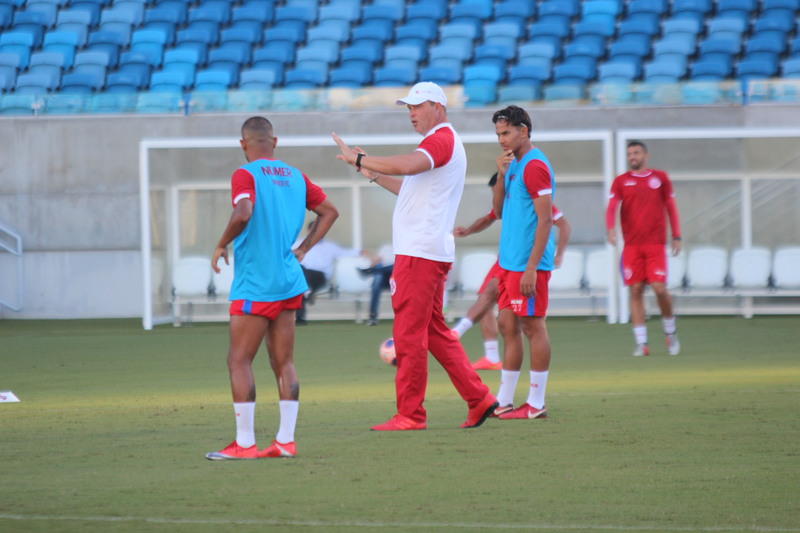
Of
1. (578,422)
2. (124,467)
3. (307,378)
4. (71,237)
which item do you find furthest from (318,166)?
(124,467)

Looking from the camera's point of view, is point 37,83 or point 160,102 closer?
point 160,102

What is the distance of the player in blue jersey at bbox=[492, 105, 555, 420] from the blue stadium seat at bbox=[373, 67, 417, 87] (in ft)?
48.2

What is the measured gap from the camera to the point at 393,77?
22656 millimetres

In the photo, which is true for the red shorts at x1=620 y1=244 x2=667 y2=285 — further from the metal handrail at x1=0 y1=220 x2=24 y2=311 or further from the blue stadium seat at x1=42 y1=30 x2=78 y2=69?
the blue stadium seat at x1=42 y1=30 x2=78 y2=69

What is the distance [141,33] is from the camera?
24500 mm

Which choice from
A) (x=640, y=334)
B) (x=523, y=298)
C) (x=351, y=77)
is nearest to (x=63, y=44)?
(x=351, y=77)

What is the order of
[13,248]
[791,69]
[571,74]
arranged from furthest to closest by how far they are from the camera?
[571,74] < [791,69] < [13,248]

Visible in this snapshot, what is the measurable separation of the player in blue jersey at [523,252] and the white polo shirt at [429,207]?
0.64 metres

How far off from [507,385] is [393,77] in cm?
1514

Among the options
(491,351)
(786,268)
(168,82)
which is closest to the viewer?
(491,351)

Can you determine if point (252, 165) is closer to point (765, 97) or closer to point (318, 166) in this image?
point (318, 166)

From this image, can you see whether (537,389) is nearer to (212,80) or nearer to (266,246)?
(266,246)

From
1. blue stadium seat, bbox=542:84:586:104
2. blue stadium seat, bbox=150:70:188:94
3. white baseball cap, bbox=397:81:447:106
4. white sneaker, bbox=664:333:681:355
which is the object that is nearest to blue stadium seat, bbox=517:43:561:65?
blue stadium seat, bbox=542:84:586:104

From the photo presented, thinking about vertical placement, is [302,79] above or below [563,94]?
above
